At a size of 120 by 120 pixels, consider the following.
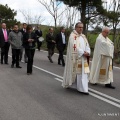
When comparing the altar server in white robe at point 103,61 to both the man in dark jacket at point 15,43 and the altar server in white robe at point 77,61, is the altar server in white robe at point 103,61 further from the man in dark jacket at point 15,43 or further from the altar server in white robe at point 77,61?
the man in dark jacket at point 15,43

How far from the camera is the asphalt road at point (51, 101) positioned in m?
6.67

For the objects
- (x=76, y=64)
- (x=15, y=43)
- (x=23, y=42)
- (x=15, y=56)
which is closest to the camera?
(x=76, y=64)

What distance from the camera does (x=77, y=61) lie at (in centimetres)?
898

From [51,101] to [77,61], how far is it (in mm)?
1608

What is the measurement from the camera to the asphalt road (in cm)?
667

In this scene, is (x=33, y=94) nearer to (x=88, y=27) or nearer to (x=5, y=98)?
(x=5, y=98)

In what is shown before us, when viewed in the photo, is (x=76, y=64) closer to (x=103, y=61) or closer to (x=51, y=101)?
(x=103, y=61)

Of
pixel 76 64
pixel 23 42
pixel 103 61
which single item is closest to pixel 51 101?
pixel 76 64

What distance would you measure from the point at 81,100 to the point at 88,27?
19.1 meters

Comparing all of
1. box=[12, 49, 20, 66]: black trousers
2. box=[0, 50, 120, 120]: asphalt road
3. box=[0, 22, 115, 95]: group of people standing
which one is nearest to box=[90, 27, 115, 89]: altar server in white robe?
box=[0, 22, 115, 95]: group of people standing

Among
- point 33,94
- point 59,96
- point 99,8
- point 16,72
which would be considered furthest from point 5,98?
point 99,8

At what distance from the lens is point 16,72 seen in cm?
1252

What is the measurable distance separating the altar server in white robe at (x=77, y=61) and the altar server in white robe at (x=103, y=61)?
3.44ft

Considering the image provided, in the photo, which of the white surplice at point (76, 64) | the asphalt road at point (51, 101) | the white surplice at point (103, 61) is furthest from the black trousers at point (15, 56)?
the white surplice at point (76, 64)
